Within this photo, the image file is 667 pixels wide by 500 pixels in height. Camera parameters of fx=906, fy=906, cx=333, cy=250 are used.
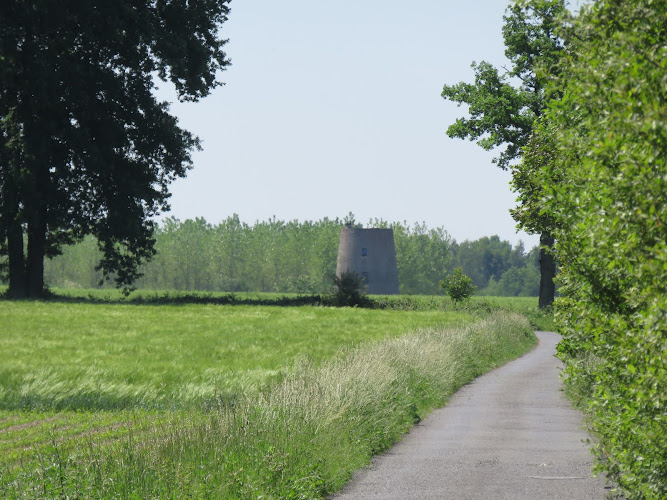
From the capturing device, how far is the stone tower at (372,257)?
10194cm

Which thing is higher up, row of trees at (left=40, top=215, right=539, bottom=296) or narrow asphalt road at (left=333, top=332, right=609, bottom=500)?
row of trees at (left=40, top=215, right=539, bottom=296)

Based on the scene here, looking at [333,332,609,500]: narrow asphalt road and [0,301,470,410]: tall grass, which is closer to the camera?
[333,332,609,500]: narrow asphalt road

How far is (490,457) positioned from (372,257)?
290 ft

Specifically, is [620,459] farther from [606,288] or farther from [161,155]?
[161,155]

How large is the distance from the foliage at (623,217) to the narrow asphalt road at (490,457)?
1.83m

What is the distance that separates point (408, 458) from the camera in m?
13.8

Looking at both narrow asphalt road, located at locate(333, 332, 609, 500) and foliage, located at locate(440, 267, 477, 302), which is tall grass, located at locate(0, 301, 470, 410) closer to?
narrow asphalt road, located at locate(333, 332, 609, 500)

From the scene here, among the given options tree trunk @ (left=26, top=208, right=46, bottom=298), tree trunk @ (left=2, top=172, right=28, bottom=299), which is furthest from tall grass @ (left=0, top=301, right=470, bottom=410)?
tree trunk @ (left=26, top=208, right=46, bottom=298)

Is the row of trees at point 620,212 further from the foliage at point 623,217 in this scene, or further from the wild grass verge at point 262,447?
the wild grass verge at point 262,447

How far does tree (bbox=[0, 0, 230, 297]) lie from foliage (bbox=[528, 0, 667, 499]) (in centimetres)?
3750

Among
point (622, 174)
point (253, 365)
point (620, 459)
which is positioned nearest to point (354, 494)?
point (620, 459)

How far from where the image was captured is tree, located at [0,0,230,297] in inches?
1732

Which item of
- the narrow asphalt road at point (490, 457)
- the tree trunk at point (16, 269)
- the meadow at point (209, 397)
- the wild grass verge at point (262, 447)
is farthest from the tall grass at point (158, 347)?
the tree trunk at point (16, 269)

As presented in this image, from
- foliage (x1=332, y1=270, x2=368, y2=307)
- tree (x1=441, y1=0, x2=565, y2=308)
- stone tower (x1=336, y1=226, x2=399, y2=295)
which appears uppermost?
tree (x1=441, y1=0, x2=565, y2=308)
